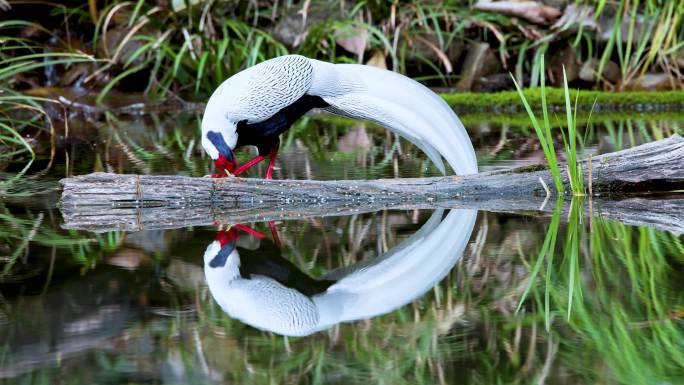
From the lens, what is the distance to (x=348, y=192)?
3.92m

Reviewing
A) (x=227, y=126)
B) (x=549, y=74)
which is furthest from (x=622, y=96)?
(x=227, y=126)

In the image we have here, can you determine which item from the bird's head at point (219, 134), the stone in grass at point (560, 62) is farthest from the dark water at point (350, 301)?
the stone in grass at point (560, 62)

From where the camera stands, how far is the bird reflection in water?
2.38 m

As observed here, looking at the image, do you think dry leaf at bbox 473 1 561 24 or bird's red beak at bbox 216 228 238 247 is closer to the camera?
bird's red beak at bbox 216 228 238 247

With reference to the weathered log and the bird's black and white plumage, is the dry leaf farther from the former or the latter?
the weathered log

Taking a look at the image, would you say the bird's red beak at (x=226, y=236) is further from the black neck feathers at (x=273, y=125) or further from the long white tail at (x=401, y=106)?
the long white tail at (x=401, y=106)

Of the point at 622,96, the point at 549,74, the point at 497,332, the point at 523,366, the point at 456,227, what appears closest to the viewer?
the point at 523,366

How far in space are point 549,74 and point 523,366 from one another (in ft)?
26.4

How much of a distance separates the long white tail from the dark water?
0.33m

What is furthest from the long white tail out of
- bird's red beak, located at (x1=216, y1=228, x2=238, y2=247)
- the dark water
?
bird's red beak, located at (x1=216, y1=228, x2=238, y2=247)

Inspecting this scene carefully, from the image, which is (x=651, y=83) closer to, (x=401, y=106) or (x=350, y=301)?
(x=401, y=106)

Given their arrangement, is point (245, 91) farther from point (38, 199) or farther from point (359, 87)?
point (38, 199)

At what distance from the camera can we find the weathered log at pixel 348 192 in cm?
381

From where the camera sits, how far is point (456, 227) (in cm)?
341
